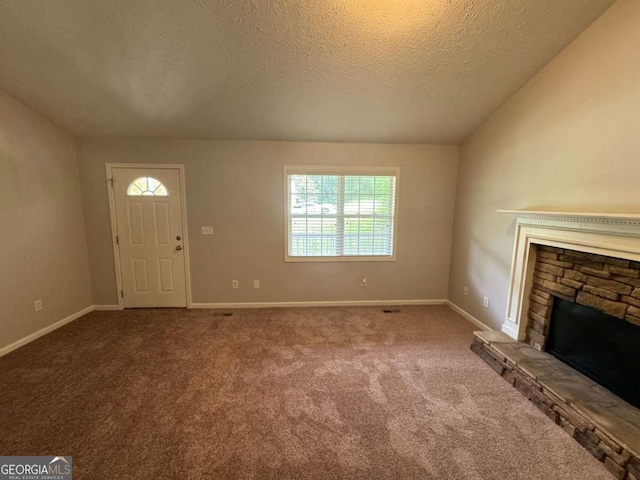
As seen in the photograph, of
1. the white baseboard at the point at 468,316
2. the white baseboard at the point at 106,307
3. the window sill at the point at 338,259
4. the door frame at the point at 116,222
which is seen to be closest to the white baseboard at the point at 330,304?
the white baseboard at the point at 468,316

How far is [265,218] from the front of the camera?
12.2 feet

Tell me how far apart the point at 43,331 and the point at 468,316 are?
5.08 meters

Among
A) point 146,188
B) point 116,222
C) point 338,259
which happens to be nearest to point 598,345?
point 338,259

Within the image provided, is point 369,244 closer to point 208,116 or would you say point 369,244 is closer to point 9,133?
point 208,116

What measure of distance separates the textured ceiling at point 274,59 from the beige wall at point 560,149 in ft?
0.66

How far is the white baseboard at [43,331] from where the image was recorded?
8.68 feet

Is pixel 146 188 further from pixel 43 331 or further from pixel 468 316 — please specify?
pixel 468 316

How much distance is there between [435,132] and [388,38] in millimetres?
1603

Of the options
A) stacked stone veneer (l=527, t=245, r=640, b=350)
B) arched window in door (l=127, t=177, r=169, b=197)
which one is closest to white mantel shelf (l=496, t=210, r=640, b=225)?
stacked stone veneer (l=527, t=245, r=640, b=350)

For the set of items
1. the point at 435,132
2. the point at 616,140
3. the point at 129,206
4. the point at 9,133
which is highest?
the point at 435,132

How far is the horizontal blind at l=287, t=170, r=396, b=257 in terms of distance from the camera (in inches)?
147

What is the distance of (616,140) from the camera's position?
1911mm

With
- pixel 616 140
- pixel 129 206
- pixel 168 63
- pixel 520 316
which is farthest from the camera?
pixel 129 206

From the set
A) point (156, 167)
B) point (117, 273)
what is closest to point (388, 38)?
point (156, 167)
